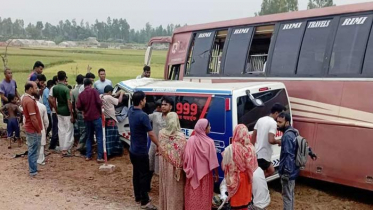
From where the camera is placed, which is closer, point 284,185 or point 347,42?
point 284,185

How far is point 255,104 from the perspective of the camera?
596 cm

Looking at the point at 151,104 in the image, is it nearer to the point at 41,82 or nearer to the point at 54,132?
the point at 54,132

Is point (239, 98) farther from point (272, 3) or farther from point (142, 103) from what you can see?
point (272, 3)

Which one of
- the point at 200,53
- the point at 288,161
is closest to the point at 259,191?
the point at 288,161

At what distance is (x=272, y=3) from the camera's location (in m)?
67.4

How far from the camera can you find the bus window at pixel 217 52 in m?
8.86

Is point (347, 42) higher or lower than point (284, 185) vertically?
higher

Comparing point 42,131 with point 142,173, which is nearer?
point 142,173

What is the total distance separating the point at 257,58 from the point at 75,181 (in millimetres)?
4304

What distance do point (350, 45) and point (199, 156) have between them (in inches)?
127

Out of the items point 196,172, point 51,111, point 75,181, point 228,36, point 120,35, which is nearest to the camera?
point 196,172

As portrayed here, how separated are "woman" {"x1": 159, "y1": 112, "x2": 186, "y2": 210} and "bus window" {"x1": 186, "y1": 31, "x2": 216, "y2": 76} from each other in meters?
4.01

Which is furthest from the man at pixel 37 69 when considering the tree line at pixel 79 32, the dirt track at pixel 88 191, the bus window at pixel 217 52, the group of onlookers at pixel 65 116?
the tree line at pixel 79 32

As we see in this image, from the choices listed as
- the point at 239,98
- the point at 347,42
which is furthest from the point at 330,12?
the point at 239,98
